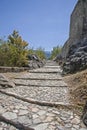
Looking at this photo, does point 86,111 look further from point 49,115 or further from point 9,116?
point 9,116

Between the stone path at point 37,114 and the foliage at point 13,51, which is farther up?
the foliage at point 13,51

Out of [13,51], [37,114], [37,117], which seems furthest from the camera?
[13,51]

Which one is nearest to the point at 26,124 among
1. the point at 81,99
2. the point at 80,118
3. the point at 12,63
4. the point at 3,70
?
the point at 80,118

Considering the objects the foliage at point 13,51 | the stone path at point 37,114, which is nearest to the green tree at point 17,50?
the foliage at point 13,51

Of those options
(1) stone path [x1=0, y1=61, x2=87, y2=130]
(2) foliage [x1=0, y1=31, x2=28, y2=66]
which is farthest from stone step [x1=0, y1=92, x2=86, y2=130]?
(2) foliage [x1=0, y1=31, x2=28, y2=66]

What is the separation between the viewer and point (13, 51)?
12.0 metres

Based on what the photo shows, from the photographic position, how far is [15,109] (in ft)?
11.8

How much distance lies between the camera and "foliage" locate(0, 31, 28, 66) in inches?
467

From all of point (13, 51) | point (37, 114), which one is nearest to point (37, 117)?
point (37, 114)

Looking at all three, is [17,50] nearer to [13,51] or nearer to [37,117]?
[13,51]

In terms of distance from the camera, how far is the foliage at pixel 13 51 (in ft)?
38.9

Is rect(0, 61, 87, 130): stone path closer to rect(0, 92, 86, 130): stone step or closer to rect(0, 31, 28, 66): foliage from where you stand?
rect(0, 92, 86, 130): stone step

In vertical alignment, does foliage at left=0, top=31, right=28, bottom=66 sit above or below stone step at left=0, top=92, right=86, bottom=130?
above

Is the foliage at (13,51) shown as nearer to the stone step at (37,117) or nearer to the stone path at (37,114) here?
the stone path at (37,114)
